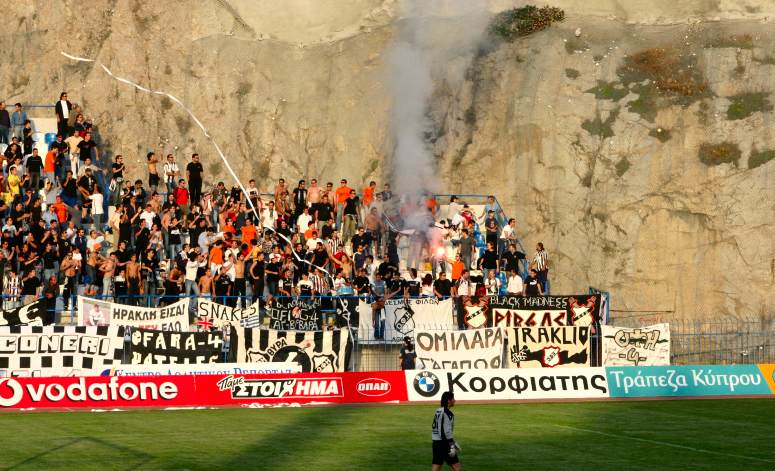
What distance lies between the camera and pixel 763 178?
4794 centimetres

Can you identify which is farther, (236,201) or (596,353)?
(236,201)

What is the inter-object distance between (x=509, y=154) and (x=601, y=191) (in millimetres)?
4397

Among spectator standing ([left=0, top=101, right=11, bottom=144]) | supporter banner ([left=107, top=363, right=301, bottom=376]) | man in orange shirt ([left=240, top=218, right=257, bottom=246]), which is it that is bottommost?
supporter banner ([left=107, top=363, right=301, bottom=376])

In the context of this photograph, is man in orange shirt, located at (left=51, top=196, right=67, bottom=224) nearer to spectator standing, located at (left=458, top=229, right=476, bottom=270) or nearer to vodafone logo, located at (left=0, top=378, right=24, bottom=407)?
vodafone logo, located at (left=0, top=378, right=24, bottom=407)

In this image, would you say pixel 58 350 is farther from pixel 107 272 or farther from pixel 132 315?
pixel 107 272

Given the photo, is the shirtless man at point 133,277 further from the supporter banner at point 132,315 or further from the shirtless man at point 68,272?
the supporter banner at point 132,315

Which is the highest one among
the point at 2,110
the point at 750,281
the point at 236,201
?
the point at 2,110

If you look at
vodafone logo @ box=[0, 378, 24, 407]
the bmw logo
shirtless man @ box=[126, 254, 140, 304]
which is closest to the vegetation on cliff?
shirtless man @ box=[126, 254, 140, 304]

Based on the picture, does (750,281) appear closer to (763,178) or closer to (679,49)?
(763,178)

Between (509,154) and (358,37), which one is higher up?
(358,37)

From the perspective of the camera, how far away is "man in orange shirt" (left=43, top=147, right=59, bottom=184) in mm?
42875

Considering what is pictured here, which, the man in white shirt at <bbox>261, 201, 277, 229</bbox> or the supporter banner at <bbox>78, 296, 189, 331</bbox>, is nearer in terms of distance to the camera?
the supporter banner at <bbox>78, 296, 189, 331</bbox>

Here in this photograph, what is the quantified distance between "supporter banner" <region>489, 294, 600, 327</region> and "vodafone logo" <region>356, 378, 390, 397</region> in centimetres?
519

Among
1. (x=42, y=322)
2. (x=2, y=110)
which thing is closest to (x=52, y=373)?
(x=42, y=322)
